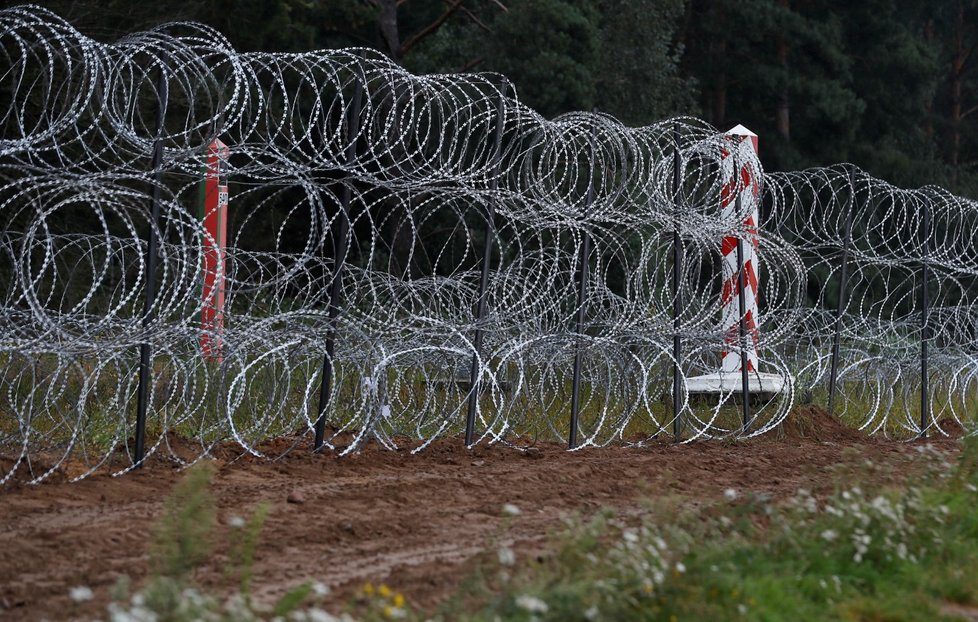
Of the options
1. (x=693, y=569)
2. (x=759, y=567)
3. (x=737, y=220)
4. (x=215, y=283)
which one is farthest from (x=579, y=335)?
(x=693, y=569)

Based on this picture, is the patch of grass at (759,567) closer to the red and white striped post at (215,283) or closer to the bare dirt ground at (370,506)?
the bare dirt ground at (370,506)

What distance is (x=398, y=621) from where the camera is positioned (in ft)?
13.3

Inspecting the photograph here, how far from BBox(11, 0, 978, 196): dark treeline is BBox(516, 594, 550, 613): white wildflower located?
14.3 metres

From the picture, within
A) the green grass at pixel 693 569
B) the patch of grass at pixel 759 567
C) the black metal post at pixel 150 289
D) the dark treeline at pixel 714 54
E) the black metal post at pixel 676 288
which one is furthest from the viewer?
the dark treeline at pixel 714 54

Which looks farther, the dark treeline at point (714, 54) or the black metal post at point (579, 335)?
the dark treeline at point (714, 54)

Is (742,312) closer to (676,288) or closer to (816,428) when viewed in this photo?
(676,288)

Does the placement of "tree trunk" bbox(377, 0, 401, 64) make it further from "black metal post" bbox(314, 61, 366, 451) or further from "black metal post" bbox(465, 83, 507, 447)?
"black metal post" bbox(314, 61, 366, 451)

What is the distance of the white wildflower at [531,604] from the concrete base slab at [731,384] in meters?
7.96

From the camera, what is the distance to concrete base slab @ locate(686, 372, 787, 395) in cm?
1190

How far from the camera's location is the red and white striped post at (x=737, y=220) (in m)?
10.8

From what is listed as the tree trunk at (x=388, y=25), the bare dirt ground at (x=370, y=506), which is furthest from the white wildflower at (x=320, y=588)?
the tree trunk at (x=388, y=25)

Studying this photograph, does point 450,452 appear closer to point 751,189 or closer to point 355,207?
point 751,189

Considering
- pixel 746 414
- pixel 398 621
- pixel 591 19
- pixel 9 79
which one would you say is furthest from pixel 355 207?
pixel 398 621

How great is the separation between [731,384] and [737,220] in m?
1.96
